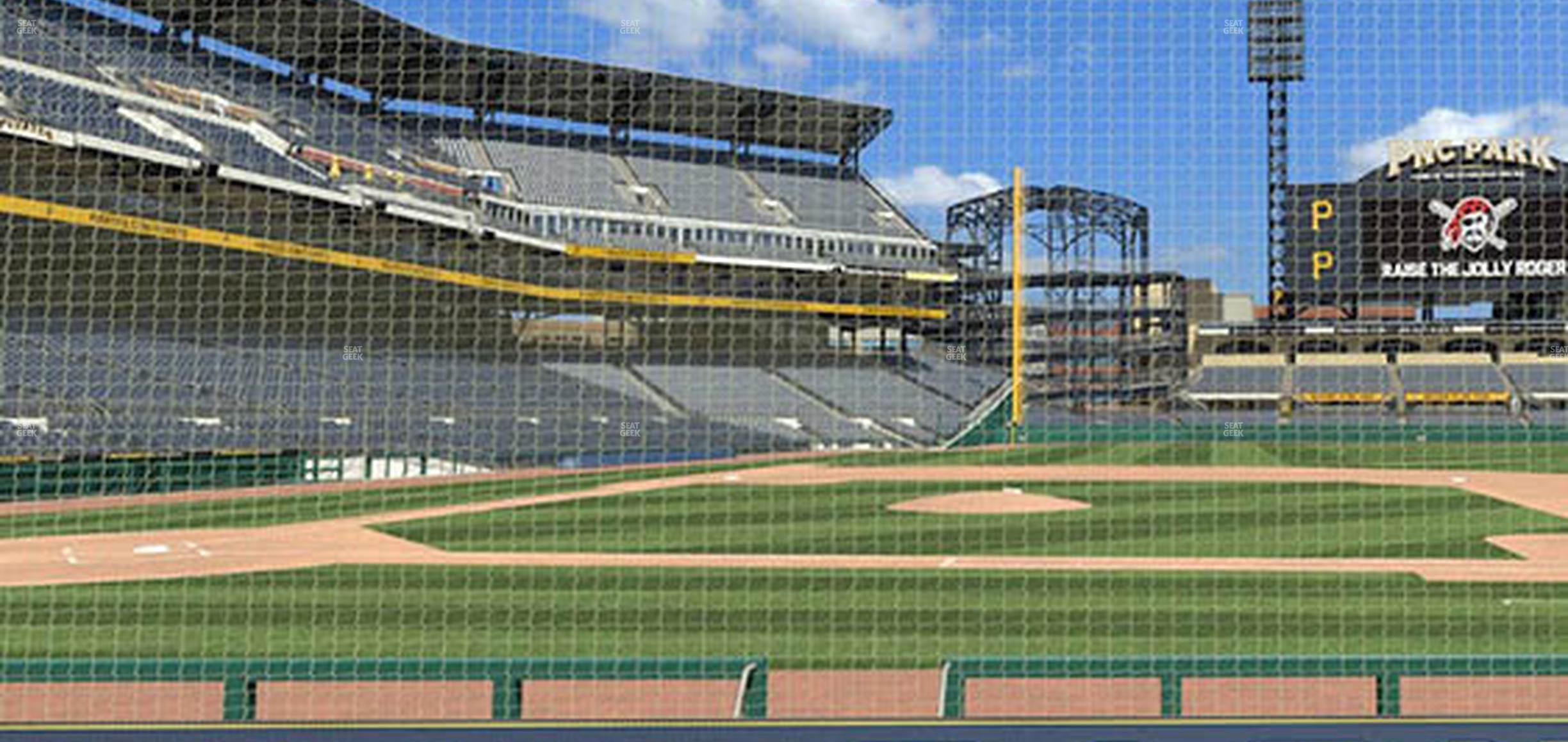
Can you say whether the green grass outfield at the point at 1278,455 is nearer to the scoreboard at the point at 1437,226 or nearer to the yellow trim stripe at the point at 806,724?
the scoreboard at the point at 1437,226

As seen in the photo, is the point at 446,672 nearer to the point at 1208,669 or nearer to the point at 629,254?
the point at 1208,669

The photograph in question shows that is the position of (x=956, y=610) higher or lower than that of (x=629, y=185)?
lower

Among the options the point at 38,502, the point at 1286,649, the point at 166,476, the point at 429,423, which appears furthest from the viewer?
the point at 429,423

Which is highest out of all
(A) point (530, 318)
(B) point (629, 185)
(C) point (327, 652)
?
(B) point (629, 185)

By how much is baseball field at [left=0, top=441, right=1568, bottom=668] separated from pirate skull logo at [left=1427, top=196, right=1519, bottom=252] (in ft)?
71.8

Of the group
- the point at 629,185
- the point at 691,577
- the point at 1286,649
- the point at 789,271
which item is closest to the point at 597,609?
the point at 691,577

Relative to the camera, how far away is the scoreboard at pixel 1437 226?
41.7m

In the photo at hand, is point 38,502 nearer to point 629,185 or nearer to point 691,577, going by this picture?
point 691,577

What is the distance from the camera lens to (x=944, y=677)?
266 inches

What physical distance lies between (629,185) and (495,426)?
17.7 m

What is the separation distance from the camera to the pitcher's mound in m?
18.7

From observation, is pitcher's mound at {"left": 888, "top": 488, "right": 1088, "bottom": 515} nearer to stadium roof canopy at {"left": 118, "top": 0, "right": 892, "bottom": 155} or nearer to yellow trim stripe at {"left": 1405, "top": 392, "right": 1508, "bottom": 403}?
stadium roof canopy at {"left": 118, "top": 0, "right": 892, "bottom": 155}

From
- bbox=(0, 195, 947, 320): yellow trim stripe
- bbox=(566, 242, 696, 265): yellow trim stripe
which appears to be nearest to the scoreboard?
bbox=(0, 195, 947, 320): yellow trim stripe

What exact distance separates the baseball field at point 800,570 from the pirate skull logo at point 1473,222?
21.9 meters
